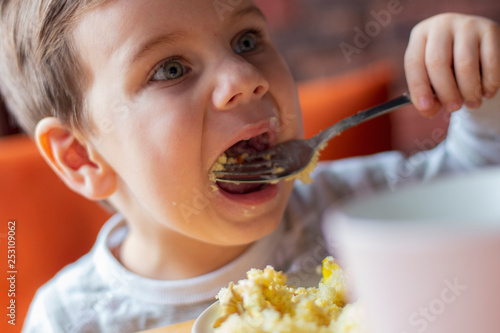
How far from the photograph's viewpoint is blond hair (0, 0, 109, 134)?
54 cm

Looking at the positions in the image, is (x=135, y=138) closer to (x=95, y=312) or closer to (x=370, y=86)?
(x=95, y=312)

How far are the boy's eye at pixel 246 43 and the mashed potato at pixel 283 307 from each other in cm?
32

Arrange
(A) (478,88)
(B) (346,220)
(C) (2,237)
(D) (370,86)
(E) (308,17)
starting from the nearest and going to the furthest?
(B) (346,220) → (A) (478,88) → (C) (2,237) → (D) (370,86) → (E) (308,17)

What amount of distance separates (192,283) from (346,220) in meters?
0.40

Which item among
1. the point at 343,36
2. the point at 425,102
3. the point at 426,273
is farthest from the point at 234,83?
the point at 343,36

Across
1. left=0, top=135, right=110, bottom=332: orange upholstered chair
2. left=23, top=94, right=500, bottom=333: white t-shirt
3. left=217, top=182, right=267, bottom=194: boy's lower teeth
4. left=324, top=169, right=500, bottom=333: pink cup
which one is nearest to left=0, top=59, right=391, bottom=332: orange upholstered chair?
left=0, top=135, right=110, bottom=332: orange upholstered chair

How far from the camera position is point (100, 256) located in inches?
27.5

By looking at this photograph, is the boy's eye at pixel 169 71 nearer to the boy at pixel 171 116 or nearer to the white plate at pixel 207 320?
the boy at pixel 171 116

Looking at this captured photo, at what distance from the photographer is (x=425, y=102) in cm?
49

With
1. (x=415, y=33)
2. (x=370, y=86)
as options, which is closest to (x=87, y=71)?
(x=415, y=33)

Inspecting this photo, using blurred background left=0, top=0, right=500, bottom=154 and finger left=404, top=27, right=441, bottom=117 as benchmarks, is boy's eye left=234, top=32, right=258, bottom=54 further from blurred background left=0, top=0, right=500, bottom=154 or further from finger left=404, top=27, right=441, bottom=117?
blurred background left=0, top=0, right=500, bottom=154

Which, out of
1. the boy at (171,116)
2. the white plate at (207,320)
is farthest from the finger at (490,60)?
the white plate at (207,320)

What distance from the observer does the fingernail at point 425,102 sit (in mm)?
492

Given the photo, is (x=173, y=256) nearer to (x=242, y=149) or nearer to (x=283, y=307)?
(x=242, y=149)
